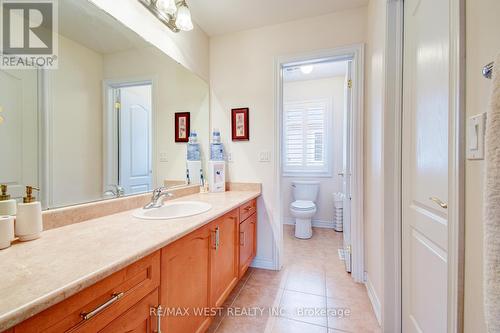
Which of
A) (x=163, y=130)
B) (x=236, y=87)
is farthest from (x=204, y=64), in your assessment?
(x=163, y=130)

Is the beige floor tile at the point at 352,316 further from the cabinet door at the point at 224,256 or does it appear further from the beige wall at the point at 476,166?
the beige wall at the point at 476,166

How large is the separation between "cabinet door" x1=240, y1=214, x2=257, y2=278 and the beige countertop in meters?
0.77

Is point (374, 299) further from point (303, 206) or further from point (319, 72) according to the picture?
point (319, 72)

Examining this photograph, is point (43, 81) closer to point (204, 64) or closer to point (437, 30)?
point (204, 64)

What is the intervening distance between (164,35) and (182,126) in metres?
0.72

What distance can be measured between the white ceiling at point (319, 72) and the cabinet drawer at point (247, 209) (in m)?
2.01

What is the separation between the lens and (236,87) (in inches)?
87.4

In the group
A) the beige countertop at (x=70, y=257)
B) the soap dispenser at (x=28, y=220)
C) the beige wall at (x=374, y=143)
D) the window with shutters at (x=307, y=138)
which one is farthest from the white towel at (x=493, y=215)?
the window with shutters at (x=307, y=138)

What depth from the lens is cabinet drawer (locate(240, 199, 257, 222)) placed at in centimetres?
176

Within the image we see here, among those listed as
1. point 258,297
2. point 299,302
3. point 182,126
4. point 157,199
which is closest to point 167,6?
point 182,126

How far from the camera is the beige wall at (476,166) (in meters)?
0.56

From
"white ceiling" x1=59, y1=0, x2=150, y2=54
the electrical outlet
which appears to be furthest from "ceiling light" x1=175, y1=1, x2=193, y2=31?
the electrical outlet

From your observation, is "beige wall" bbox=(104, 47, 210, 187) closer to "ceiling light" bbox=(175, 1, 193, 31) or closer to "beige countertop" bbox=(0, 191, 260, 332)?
"ceiling light" bbox=(175, 1, 193, 31)

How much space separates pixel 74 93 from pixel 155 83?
0.63m
